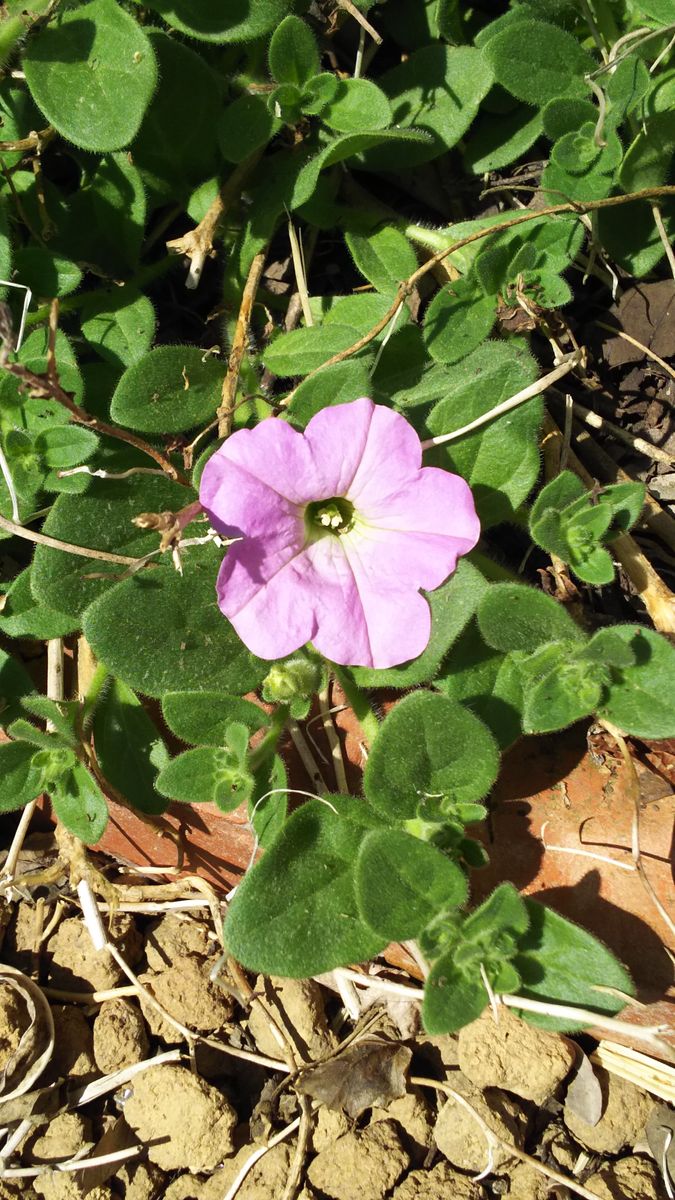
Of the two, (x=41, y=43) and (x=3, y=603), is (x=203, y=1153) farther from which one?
(x=41, y=43)

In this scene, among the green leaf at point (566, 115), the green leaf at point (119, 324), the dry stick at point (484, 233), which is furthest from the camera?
the green leaf at point (119, 324)

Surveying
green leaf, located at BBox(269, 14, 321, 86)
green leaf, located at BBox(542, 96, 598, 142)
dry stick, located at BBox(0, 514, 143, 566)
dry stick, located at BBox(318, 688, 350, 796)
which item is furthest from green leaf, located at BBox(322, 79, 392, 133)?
dry stick, located at BBox(318, 688, 350, 796)

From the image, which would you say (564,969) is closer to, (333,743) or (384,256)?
(333,743)

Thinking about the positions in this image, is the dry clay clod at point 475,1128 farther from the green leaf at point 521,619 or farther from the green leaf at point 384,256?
the green leaf at point 384,256

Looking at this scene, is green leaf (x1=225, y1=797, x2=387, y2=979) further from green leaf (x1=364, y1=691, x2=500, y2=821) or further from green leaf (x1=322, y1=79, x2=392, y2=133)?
green leaf (x1=322, y1=79, x2=392, y2=133)

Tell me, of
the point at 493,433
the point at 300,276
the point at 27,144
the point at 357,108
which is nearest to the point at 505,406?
the point at 493,433

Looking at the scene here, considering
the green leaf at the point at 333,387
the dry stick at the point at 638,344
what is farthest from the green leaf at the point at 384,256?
the dry stick at the point at 638,344
